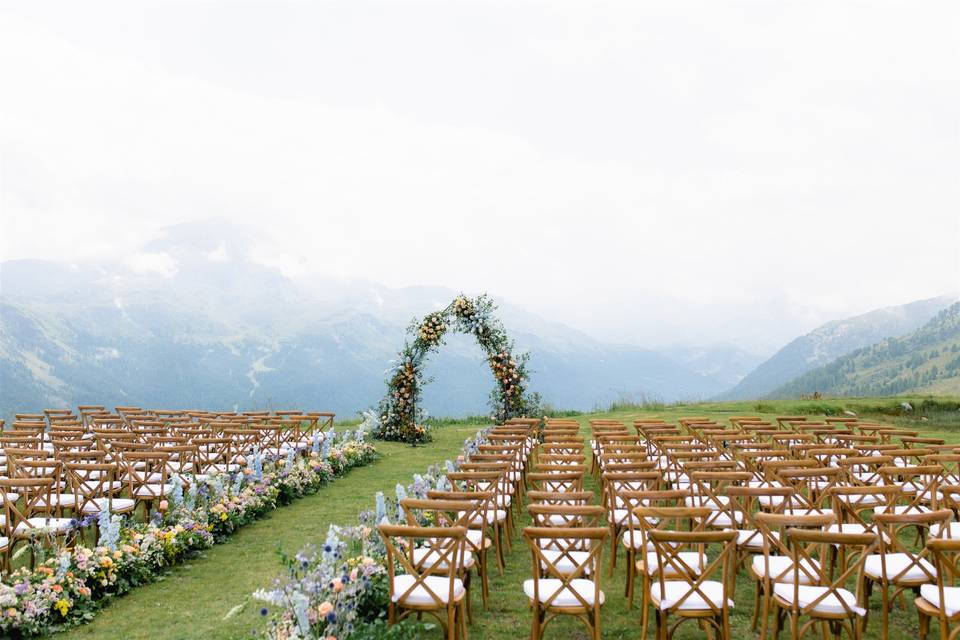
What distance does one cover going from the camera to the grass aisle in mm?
5273

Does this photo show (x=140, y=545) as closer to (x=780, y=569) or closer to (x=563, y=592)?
(x=563, y=592)

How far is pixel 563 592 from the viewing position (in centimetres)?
461

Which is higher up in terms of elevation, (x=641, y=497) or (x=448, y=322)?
(x=448, y=322)

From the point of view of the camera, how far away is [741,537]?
5609 mm

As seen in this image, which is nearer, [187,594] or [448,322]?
[187,594]

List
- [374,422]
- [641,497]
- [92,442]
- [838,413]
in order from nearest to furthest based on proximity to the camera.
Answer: [641,497] → [92,442] → [374,422] → [838,413]

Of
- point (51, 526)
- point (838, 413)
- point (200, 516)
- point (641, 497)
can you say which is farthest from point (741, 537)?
point (838, 413)

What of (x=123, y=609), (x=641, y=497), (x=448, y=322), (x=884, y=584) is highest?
(x=448, y=322)

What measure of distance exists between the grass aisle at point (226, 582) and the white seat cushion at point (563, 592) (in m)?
2.08

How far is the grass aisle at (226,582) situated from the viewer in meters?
5.27

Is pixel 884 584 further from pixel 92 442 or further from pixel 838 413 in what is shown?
pixel 838 413

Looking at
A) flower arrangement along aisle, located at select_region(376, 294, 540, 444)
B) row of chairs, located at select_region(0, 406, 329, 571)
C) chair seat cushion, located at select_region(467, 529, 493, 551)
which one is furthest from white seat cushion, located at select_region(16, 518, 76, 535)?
flower arrangement along aisle, located at select_region(376, 294, 540, 444)

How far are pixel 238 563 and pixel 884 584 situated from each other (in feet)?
19.0

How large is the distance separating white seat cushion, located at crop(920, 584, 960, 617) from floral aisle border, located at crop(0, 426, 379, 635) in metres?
6.21
